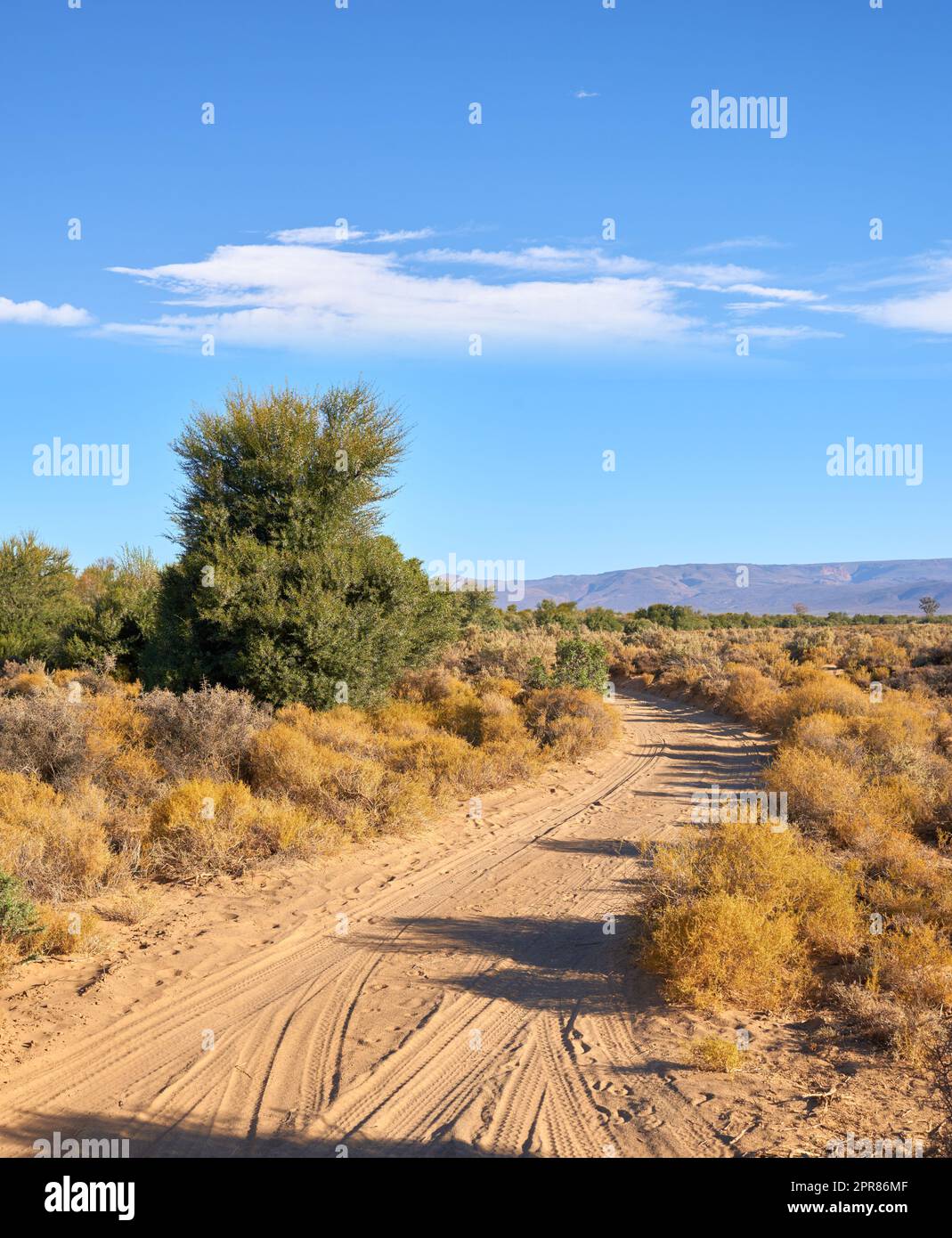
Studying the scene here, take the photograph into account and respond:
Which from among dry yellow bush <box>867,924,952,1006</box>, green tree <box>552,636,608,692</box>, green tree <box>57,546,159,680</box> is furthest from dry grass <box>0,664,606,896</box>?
green tree <box>57,546,159,680</box>

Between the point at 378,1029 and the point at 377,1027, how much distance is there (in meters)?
0.03

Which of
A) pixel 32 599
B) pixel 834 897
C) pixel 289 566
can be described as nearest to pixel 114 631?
pixel 32 599

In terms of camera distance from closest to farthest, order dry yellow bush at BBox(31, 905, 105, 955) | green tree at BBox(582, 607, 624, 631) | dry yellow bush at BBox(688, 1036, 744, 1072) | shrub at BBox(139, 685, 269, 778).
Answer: dry yellow bush at BBox(688, 1036, 744, 1072), dry yellow bush at BBox(31, 905, 105, 955), shrub at BBox(139, 685, 269, 778), green tree at BBox(582, 607, 624, 631)

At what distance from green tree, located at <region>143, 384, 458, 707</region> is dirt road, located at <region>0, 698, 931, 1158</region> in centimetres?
562

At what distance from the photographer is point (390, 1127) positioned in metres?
4.18

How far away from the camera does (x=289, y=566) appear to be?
563 inches

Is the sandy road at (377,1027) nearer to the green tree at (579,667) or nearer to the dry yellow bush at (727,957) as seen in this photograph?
the dry yellow bush at (727,957)

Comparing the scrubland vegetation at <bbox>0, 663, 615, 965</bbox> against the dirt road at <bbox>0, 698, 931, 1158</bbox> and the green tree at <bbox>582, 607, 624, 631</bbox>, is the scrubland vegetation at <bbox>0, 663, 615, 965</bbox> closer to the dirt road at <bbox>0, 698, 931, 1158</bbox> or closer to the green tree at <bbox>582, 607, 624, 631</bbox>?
the dirt road at <bbox>0, 698, 931, 1158</bbox>

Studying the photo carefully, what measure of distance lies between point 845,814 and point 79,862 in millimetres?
7533

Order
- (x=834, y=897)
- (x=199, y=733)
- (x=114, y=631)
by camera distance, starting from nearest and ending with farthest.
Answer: (x=834, y=897) → (x=199, y=733) → (x=114, y=631)

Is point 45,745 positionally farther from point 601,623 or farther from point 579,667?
point 601,623

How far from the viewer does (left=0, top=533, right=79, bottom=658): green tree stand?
938 inches
